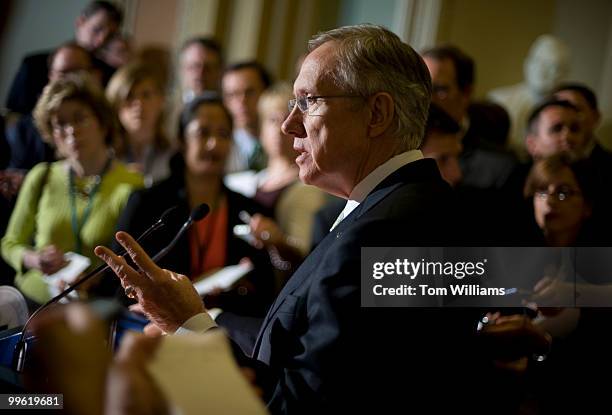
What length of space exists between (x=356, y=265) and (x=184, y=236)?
5.51 feet

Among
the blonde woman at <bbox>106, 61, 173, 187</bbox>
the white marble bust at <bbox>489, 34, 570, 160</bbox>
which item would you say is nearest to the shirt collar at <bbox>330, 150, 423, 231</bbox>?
the blonde woman at <bbox>106, 61, 173, 187</bbox>

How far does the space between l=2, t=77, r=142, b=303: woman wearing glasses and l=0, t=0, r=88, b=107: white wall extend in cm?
200

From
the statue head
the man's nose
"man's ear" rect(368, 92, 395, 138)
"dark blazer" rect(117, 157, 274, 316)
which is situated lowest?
"dark blazer" rect(117, 157, 274, 316)

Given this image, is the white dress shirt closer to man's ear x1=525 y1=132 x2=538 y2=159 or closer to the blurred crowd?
the blurred crowd

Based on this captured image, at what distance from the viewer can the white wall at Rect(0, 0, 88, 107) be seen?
17.2 feet

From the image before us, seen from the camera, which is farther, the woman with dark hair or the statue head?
the statue head

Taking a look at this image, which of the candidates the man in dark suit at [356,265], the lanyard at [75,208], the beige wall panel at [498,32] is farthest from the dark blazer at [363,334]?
the beige wall panel at [498,32]

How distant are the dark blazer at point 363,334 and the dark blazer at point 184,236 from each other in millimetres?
1178

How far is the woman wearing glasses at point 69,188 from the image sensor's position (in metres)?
3.10

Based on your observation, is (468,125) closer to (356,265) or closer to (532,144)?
(532,144)

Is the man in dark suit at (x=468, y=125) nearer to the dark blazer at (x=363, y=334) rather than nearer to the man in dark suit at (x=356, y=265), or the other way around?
the man in dark suit at (x=356, y=265)

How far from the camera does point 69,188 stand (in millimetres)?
3225

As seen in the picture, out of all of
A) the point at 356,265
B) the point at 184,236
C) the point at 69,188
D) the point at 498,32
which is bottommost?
the point at 184,236

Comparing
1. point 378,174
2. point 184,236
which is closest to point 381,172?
point 378,174
